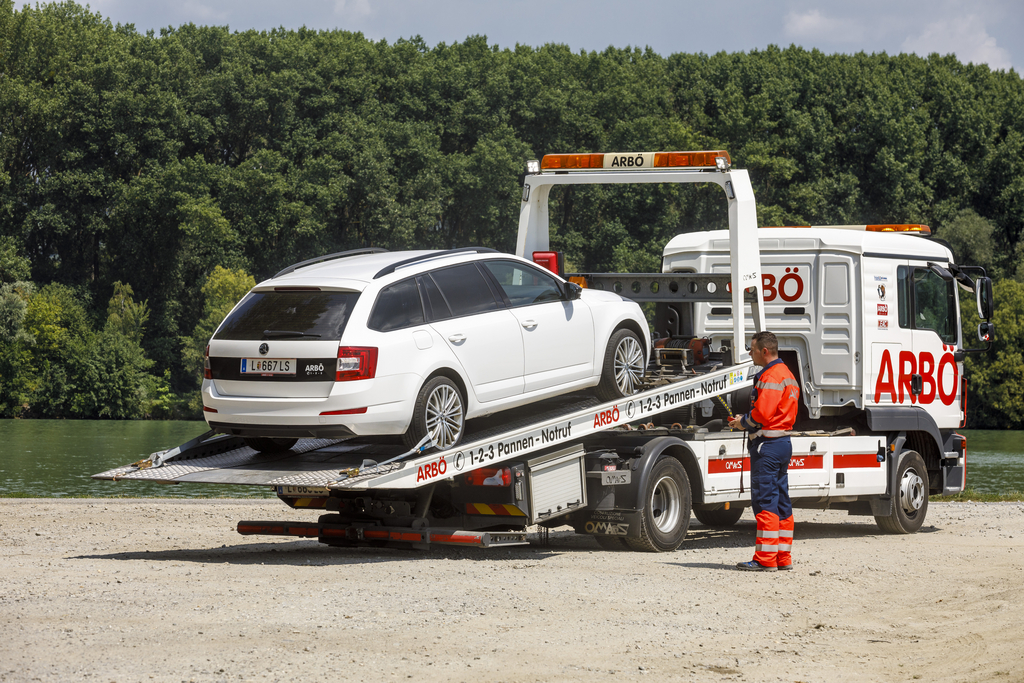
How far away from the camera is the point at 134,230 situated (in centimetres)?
6369

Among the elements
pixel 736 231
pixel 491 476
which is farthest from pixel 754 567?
pixel 736 231

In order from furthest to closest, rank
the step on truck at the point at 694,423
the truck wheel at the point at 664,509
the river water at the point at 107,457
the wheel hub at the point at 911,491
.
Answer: the river water at the point at 107,457 → the wheel hub at the point at 911,491 → the truck wheel at the point at 664,509 → the step on truck at the point at 694,423

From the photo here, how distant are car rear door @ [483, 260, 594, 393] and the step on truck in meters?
0.40

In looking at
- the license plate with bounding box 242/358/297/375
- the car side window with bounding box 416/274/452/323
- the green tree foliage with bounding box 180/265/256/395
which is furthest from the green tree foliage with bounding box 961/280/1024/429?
the license plate with bounding box 242/358/297/375

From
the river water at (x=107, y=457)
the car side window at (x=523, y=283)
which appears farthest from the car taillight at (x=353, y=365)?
the river water at (x=107, y=457)

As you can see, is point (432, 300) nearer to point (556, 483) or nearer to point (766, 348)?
point (556, 483)

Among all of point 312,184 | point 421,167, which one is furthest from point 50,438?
point 421,167

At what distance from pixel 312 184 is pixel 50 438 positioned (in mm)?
23570

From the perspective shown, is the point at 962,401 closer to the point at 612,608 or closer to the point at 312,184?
the point at 612,608

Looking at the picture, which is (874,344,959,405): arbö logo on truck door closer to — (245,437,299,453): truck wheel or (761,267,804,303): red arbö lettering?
(761,267,804,303): red arbö lettering

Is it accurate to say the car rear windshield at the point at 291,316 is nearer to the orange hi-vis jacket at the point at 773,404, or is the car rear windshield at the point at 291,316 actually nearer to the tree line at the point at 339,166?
the orange hi-vis jacket at the point at 773,404

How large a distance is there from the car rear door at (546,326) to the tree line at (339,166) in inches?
1907

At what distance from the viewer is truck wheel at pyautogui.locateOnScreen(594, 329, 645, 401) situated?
11.2 m

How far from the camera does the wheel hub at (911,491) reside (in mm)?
14062
